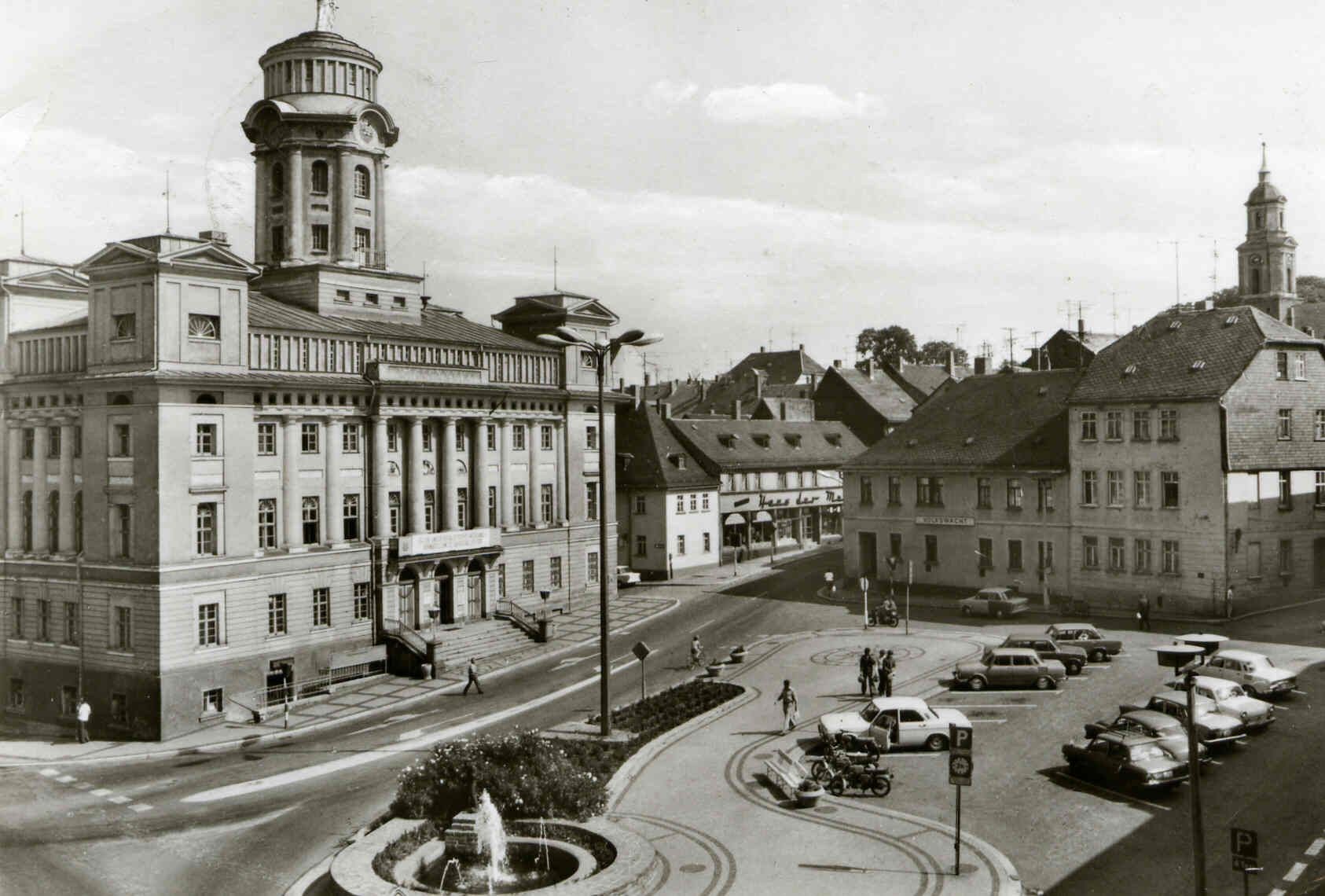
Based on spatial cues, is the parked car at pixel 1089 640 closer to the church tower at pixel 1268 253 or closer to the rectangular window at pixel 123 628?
the rectangular window at pixel 123 628

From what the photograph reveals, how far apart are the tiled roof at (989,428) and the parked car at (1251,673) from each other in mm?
21978

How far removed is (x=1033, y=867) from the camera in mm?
22953

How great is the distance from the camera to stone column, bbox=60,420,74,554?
1828 inches

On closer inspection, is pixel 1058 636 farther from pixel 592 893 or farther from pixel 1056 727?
pixel 592 893

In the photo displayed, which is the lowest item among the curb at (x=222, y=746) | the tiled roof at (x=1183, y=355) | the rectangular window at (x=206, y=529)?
the curb at (x=222, y=746)

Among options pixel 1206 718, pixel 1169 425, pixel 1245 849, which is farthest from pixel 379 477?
pixel 1245 849

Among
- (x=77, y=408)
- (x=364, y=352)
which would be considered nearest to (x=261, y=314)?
(x=364, y=352)

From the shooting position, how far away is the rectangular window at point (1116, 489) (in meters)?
54.8

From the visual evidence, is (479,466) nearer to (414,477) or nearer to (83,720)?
(414,477)

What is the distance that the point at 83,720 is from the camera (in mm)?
42875

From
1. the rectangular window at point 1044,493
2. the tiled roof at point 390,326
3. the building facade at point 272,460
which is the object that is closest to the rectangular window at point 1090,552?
the rectangular window at point 1044,493

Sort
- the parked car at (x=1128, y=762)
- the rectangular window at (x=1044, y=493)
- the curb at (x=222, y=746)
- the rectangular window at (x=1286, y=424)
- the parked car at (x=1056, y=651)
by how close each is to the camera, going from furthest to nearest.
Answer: the rectangular window at (x=1044, y=493)
the rectangular window at (x=1286, y=424)
the parked car at (x=1056, y=651)
the curb at (x=222, y=746)
the parked car at (x=1128, y=762)

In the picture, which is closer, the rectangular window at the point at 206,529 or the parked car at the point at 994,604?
the rectangular window at the point at 206,529

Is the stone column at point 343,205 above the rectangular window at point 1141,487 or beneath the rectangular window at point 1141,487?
above
